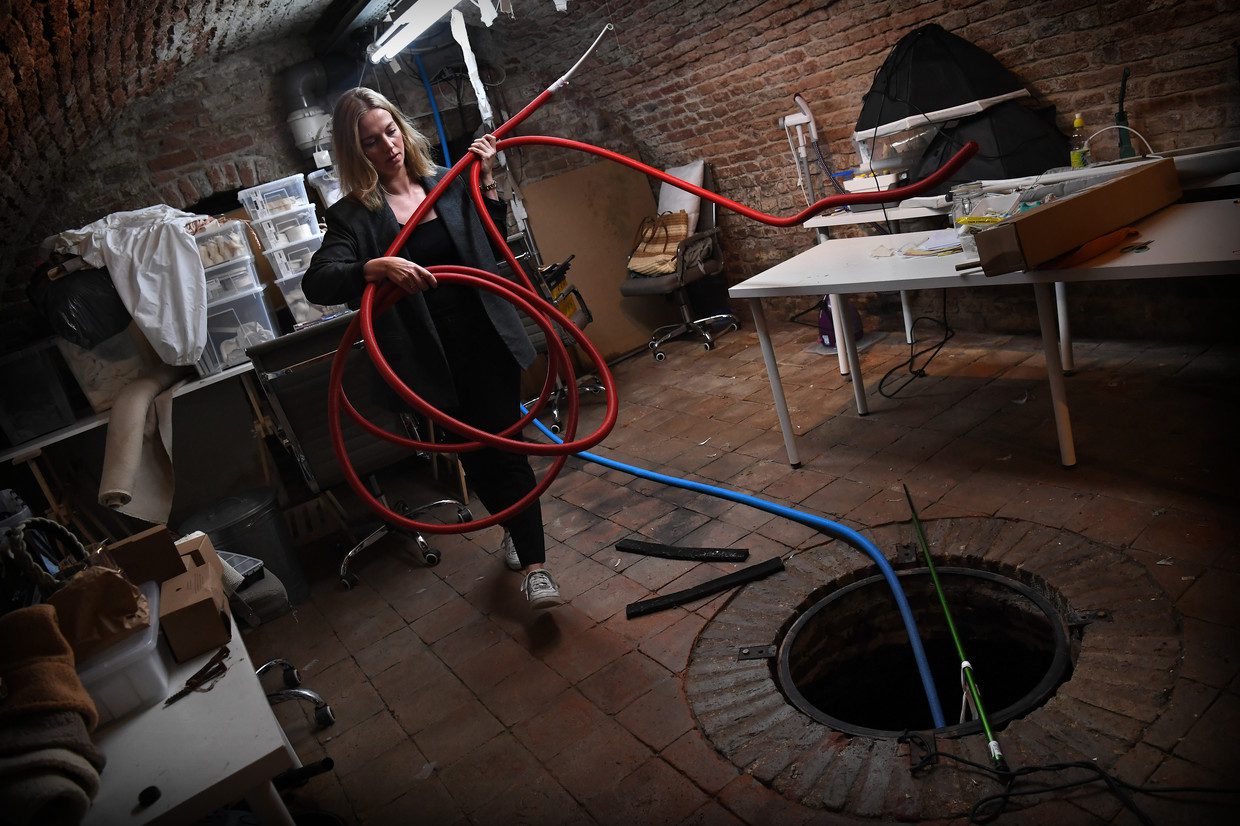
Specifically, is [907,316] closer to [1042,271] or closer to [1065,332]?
[1065,332]

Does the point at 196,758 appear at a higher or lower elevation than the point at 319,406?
lower

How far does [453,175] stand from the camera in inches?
102

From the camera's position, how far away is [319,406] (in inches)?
147

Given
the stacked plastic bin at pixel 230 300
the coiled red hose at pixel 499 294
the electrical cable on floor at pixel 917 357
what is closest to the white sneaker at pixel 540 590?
the coiled red hose at pixel 499 294

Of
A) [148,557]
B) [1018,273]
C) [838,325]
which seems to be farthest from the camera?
[838,325]

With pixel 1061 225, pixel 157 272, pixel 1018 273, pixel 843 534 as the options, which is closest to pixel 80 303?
pixel 157 272

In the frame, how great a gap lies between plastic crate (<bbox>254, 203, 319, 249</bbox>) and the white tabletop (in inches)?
98.3

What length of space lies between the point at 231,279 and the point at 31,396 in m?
1.12

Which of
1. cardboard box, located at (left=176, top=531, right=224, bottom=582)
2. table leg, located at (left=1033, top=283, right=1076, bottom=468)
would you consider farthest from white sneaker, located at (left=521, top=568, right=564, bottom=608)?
table leg, located at (left=1033, top=283, right=1076, bottom=468)

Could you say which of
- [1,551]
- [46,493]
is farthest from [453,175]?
[46,493]

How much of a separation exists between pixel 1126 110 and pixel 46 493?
17.0ft

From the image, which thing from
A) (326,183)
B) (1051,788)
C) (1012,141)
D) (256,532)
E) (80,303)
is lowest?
(1051,788)

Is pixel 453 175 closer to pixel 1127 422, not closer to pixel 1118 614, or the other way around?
pixel 1118 614

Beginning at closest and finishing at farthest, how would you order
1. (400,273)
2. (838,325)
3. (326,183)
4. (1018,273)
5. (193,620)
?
(193,620), (400,273), (1018,273), (838,325), (326,183)
